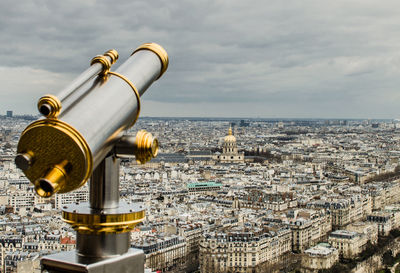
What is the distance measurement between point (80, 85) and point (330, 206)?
42.3 m

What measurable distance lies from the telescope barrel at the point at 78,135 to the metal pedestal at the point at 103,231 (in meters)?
0.18

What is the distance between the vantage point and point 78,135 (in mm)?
1941

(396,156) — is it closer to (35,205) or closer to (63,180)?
(35,205)

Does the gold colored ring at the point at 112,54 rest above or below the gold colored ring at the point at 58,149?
above

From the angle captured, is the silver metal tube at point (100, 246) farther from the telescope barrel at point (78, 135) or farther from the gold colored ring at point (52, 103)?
the gold colored ring at point (52, 103)

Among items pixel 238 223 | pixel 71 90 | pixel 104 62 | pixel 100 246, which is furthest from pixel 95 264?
pixel 238 223

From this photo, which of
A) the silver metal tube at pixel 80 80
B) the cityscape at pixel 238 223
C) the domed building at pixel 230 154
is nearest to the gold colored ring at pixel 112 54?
the silver metal tube at pixel 80 80

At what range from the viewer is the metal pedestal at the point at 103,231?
2205 millimetres

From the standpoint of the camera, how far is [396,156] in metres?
94.1

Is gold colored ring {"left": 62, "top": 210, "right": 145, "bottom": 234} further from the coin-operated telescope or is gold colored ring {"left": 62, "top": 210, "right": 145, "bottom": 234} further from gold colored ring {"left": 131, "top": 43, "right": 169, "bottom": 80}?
gold colored ring {"left": 131, "top": 43, "right": 169, "bottom": 80}

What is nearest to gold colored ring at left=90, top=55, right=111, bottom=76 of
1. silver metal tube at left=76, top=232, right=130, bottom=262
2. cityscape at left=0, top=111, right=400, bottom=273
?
silver metal tube at left=76, top=232, right=130, bottom=262

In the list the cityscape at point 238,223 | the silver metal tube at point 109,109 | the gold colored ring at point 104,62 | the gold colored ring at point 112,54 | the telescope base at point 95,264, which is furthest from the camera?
the cityscape at point 238,223

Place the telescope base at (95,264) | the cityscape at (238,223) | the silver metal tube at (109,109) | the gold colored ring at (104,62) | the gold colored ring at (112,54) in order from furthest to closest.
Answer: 1. the cityscape at (238,223)
2. the gold colored ring at (112,54)
3. the gold colored ring at (104,62)
4. the telescope base at (95,264)
5. the silver metal tube at (109,109)

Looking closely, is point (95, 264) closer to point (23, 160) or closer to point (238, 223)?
point (23, 160)
